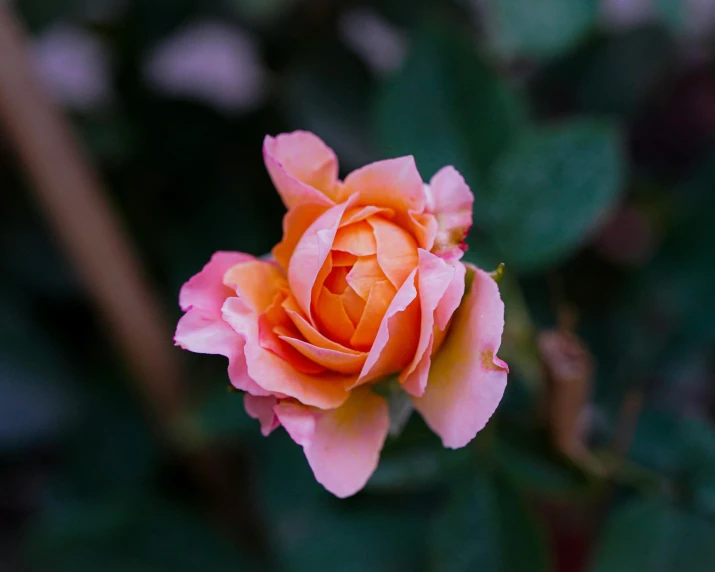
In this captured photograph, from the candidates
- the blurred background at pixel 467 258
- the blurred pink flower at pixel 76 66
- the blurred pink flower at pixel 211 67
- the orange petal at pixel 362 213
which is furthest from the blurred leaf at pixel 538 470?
the blurred pink flower at pixel 76 66

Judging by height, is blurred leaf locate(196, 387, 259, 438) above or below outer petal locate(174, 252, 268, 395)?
below

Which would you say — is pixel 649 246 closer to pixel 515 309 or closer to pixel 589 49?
pixel 589 49

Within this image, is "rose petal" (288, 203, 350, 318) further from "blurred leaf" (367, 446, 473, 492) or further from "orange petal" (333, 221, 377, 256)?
"blurred leaf" (367, 446, 473, 492)

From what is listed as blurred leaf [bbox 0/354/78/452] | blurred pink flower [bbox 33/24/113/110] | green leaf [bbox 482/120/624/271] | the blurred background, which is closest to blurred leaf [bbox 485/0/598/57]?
the blurred background

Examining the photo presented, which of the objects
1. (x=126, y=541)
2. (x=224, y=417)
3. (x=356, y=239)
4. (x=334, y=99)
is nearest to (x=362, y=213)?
(x=356, y=239)

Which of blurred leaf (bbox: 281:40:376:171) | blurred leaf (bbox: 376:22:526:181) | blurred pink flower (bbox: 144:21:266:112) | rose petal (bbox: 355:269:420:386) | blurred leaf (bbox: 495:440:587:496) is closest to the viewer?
rose petal (bbox: 355:269:420:386)
